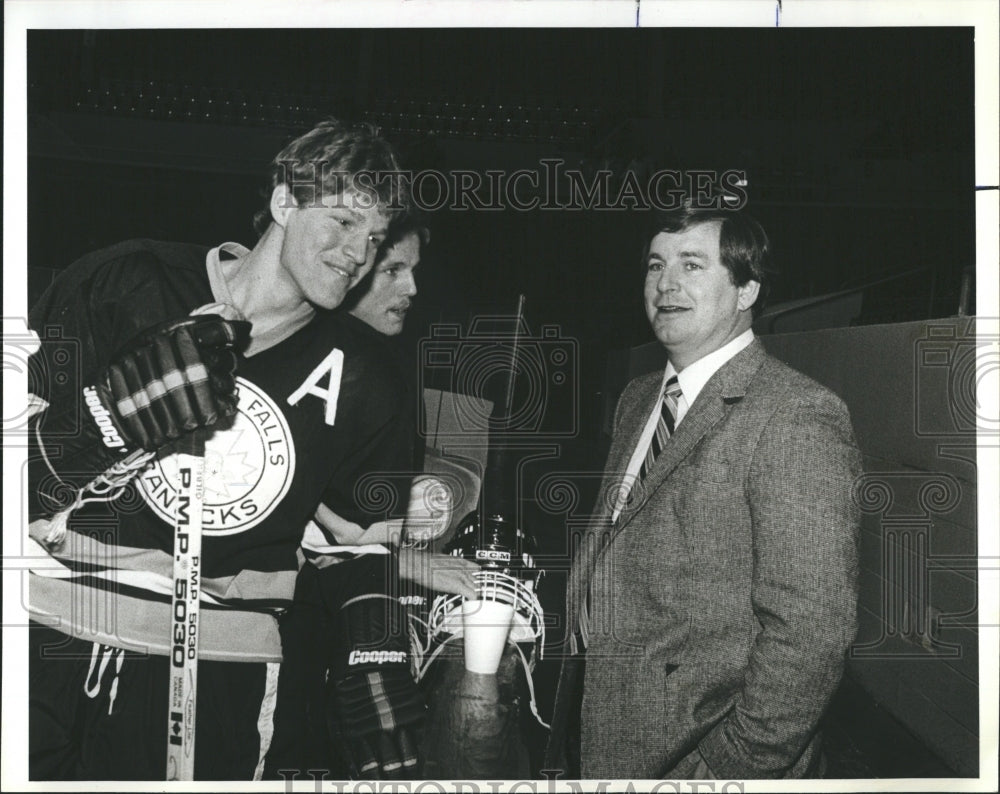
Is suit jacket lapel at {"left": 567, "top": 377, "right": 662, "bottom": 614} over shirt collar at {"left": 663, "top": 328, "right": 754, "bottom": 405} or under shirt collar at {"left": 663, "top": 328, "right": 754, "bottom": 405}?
under

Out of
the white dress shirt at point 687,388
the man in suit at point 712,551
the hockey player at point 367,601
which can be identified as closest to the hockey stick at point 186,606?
the hockey player at point 367,601

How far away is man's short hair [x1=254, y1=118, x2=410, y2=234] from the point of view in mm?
2330

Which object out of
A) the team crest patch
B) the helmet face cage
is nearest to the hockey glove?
the helmet face cage

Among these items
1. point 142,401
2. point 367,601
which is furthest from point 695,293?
point 142,401

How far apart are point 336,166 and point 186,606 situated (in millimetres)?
1229

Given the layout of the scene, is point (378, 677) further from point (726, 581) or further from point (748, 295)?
point (748, 295)

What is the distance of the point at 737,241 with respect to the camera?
90.7 inches

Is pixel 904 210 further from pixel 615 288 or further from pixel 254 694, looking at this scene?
pixel 254 694

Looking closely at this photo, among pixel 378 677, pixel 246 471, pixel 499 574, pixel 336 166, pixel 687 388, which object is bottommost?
pixel 378 677

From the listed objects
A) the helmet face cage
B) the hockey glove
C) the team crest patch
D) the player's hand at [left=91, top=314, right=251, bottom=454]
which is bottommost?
the hockey glove

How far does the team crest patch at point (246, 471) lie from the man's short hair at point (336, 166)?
1.65 feet

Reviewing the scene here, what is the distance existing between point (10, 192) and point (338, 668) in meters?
1.56

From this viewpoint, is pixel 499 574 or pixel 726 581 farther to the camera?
pixel 499 574

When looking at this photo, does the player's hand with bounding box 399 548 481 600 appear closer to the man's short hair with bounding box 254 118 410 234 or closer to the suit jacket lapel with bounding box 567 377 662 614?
the suit jacket lapel with bounding box 567 377 662 614
